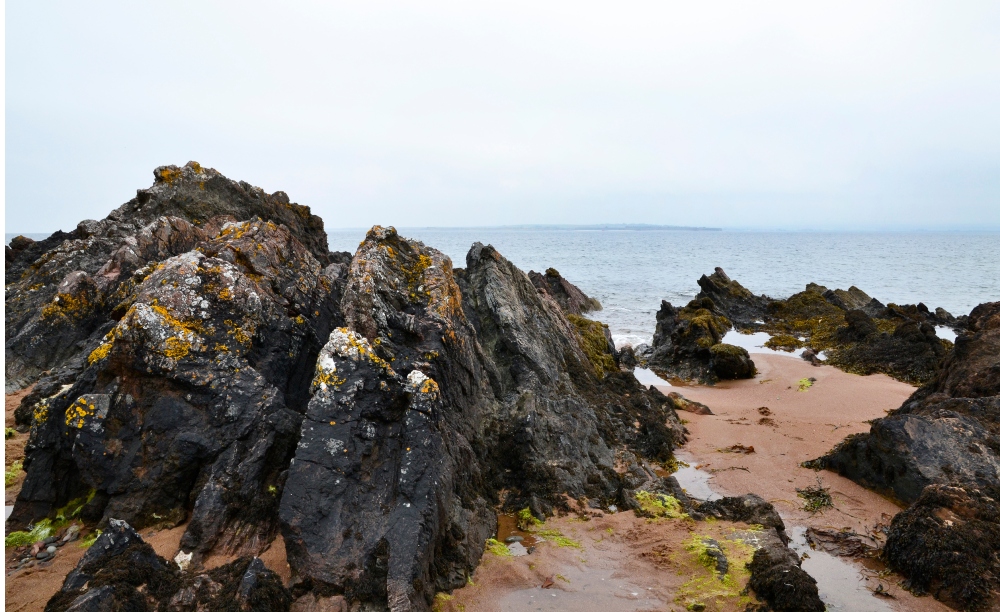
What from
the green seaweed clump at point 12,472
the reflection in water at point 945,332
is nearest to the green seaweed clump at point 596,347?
the green seaweed clump at point 12,472

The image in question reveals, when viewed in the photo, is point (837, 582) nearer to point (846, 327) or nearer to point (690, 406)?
point (690, 406)

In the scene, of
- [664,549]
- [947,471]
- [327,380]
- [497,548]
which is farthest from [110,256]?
[947,471]

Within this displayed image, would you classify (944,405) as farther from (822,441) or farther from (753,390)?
(753,390)

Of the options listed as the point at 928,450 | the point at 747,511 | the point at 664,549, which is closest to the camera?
the point at 664,549

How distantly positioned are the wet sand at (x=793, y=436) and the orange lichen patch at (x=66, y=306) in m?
13.6

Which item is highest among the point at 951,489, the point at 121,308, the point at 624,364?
the point at 121,308

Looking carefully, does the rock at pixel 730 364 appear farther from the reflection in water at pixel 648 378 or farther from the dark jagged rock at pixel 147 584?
the dark jagged rock at pixel 147 584

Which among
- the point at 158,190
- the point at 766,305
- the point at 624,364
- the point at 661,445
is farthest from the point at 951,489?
the point at 766,305

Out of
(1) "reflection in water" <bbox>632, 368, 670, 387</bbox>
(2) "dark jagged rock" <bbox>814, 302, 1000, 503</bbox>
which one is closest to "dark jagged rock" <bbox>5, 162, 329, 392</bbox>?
(1) "reflection in water" <bbox>632, 368, 670, 387</bbox>

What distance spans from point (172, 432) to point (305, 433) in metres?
1.82

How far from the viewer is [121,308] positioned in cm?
1057

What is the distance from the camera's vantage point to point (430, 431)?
7.26 meters

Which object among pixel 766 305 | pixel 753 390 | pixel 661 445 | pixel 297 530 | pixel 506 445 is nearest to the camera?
pixel 297 530

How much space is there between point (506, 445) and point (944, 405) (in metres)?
8.30
